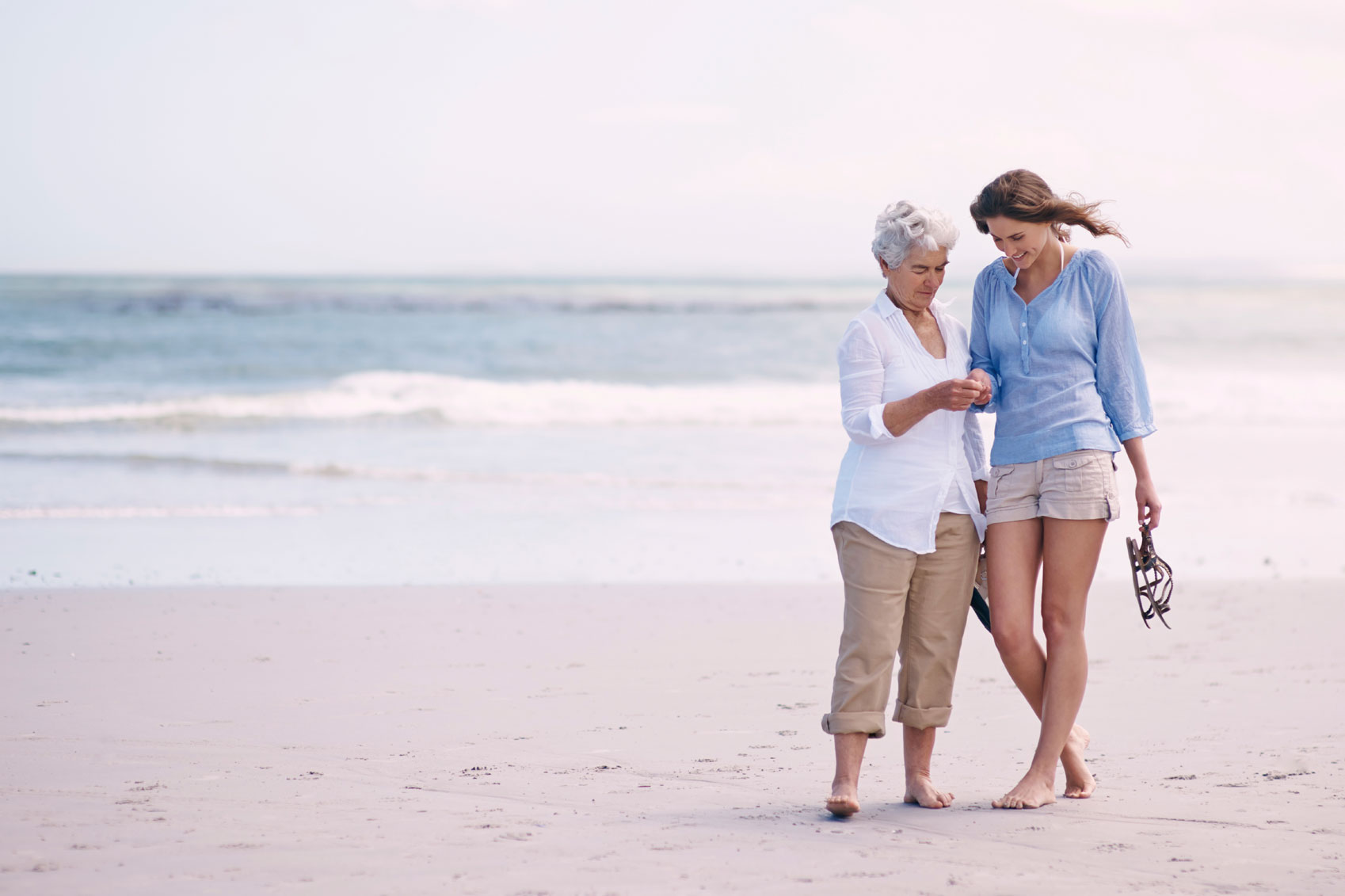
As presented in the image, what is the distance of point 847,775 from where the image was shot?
3.13 m

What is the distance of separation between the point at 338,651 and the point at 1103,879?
3.44 metres

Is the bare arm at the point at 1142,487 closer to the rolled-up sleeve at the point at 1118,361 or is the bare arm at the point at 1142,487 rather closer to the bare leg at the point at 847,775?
the rolled-up sleeve at the point at 1118,361

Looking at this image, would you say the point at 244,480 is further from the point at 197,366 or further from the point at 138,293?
the point at 138,293

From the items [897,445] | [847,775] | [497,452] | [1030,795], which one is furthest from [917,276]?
[497,452]

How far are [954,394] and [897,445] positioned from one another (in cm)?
27

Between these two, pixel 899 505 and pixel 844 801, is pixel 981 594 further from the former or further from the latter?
pixel 844 801

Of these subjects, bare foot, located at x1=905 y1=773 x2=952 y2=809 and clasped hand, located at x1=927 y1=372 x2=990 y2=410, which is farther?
bare foot, located at x1=905 y1=773 x2=952 y2=809

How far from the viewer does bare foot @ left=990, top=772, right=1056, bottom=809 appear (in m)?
3.21

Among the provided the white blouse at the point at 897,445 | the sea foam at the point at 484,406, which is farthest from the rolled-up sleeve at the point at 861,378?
the sea foam at the point at 484,406

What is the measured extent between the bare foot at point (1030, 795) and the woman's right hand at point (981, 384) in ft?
3.58

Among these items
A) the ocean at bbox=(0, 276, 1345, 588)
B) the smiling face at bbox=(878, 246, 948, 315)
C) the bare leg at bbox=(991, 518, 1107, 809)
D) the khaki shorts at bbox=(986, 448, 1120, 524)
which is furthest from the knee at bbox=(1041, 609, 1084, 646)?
the ocean at bbox=(0, 276, 1345, 588)

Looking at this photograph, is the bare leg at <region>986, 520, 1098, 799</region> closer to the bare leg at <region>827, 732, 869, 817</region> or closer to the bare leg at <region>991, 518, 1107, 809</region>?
the bare leg at <region>991, 518, 1107, 809</region>

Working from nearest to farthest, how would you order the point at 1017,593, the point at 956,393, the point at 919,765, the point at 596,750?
the point at 956,393 → the point at 1017,593 → the point at 919,765 → the point at 596,750

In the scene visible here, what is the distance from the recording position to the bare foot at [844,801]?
122 inches
